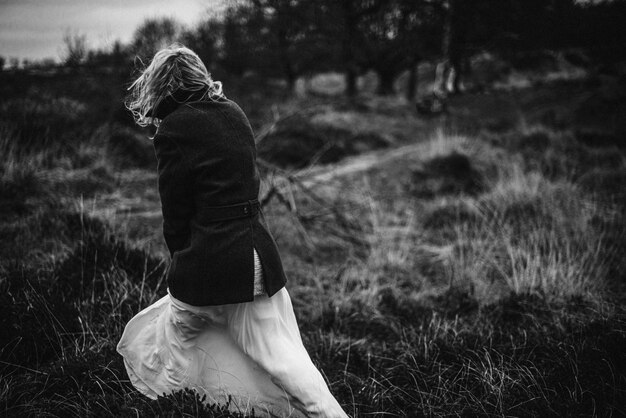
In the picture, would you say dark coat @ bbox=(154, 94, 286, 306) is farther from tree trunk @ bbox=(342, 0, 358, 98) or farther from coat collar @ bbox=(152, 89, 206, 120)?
tree trunk @ bbox=(342, 0, 358, 98)

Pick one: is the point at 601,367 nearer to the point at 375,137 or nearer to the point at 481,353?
the point at 481,353

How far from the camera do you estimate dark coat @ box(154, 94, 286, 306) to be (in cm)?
178

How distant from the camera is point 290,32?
14742 mm

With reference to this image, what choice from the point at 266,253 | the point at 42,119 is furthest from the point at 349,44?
the point at 266,253

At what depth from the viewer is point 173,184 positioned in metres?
1.80

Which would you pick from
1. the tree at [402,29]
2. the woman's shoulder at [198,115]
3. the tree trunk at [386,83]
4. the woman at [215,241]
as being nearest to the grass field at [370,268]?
the woman at [215,241]

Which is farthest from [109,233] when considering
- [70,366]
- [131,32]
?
[131,32]

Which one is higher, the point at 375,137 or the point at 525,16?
the point at 525,16

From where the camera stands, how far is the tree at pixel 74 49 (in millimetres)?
7990

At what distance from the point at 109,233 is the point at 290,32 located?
13164 millimetres

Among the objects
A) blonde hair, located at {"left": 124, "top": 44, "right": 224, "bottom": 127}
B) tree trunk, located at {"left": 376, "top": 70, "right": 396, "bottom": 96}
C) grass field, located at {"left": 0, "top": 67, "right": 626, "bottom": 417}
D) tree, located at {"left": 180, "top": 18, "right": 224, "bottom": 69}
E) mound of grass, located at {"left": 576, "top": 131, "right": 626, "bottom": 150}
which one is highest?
tree, located at {"left": 180, "top": 18, "right": 224, "bottom": 69}

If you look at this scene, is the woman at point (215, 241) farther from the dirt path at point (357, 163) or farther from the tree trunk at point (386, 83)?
the tree trunk at point (386, 83)

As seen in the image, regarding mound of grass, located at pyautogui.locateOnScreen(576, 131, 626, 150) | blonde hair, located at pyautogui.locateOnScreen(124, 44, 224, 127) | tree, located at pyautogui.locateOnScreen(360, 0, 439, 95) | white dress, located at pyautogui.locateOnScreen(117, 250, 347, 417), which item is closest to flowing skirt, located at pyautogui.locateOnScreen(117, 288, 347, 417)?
white dress, located at pyautogui.locateOnScreen(117, 250, 347, 417)

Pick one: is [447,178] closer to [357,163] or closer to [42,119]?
[357,163]
